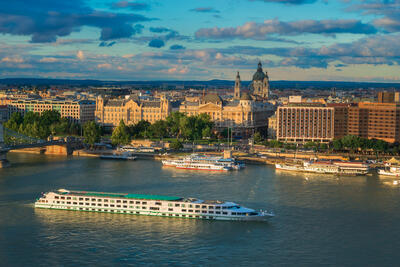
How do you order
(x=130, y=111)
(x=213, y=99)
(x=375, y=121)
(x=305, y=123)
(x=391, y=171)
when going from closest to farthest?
(x=391, y=171), (x=375, y=121), (x=305, y=123), (x=130, y=111), (x=213, y=99)

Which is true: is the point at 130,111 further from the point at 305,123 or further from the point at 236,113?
the point at 305,123

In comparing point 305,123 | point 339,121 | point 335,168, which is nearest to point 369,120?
Result: point 339,121

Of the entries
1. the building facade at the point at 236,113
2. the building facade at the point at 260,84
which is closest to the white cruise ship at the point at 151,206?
the building facade at the point at 236,113

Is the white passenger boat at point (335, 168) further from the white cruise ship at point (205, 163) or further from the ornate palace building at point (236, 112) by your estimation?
the ornate palace building at point (236, 112)

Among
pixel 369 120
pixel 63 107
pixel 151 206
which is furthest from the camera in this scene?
pixel 63 107

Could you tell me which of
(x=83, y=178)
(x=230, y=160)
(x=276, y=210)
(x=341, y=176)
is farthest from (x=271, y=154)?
(x=276, y=210)

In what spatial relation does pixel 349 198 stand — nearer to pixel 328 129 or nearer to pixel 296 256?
pixel 296 256
